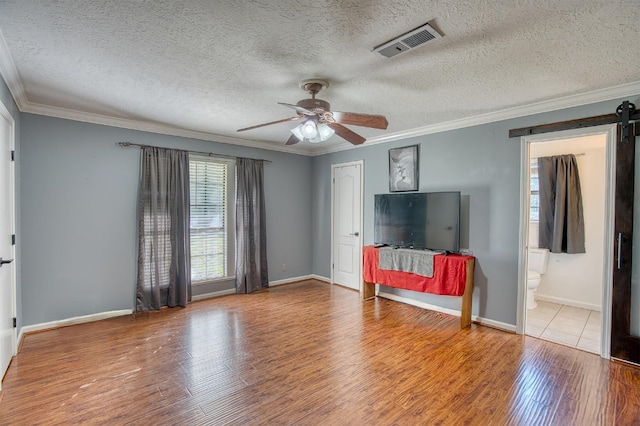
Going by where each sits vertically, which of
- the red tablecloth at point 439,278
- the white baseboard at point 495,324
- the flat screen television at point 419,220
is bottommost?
the white baseboard at point 495,324

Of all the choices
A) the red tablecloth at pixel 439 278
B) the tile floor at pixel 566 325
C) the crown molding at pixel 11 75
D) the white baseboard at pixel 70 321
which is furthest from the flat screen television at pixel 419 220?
the crown molding at pixel 11 75

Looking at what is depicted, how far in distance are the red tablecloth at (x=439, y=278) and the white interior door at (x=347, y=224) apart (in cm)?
101

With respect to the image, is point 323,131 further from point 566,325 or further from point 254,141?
point 566,325

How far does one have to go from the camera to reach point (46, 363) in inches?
109

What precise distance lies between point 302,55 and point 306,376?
97.6 inches

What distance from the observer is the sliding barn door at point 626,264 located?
2.76m

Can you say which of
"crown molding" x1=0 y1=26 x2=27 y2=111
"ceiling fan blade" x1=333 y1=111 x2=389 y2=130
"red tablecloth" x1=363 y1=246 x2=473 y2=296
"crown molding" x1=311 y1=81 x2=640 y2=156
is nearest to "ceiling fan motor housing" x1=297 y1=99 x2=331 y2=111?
"ceiling fan blade" x1=333 y1=111 x2=389 y2=130

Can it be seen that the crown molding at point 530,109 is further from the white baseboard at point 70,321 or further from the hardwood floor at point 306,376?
the white baseboard at point 70,321

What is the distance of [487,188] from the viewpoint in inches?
146

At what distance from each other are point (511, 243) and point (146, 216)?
14.6 ft

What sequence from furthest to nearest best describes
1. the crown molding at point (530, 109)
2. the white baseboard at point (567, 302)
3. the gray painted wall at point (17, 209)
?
1. the white baseboard at point (567, 302)
2. the gray painted wall at point (17, 209)
3. the crown molding at point (530, 109)

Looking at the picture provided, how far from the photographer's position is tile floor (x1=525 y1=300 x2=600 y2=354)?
3296mm

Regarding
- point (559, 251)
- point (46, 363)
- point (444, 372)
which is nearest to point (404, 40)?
point (444, 372)

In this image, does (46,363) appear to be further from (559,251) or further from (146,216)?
(559,251)
